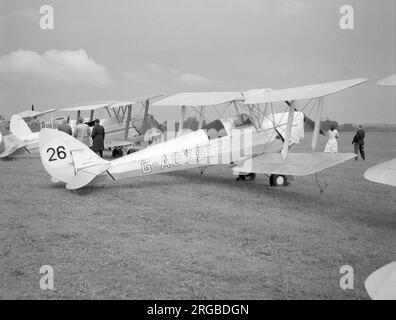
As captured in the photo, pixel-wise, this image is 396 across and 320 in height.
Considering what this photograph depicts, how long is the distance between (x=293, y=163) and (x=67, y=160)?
14.2 ft

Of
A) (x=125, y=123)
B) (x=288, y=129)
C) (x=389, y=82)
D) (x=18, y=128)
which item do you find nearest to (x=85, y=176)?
(x=288, y=129)

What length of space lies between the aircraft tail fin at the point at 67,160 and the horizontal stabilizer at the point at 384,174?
15.1ft

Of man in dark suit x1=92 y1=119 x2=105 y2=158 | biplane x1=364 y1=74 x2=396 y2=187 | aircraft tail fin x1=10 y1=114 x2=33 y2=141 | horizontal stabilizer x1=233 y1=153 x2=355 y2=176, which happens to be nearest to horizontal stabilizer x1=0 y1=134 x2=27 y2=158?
aircraft tail fin x1=10 y1=114 x2=33 y2=141

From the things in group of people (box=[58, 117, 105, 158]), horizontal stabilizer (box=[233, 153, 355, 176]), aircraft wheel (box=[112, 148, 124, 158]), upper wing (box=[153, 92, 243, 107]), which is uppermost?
upper wing (box=[153, 92, 243, 107])

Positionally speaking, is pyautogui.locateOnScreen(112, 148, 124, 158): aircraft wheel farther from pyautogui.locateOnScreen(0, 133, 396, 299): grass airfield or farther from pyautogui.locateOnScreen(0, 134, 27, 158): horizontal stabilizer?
pyautogui.locateOnScreen(0, 133, 396, 299): grass airfield

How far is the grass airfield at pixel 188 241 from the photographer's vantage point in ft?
11.0

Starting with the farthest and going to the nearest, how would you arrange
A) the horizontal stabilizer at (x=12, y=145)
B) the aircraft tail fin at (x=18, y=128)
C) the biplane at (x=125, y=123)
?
the biplane at (x=125, y=123)
the aircraft tail fin at (x=18, y=128)
the horizontal stabilizer at (x=12, y=145)

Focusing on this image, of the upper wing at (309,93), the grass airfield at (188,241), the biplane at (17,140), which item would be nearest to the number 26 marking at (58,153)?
the grass airfield at (188,241)

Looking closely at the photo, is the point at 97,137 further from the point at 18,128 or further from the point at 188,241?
the point at 188,241

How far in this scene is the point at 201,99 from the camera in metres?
10.3

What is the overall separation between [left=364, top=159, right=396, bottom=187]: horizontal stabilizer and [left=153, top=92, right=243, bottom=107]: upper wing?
516 centimetres

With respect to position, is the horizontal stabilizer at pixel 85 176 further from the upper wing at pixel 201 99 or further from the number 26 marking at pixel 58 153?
the upper wing at pixel 201 99

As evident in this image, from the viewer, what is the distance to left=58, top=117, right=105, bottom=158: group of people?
1201 centimetres
